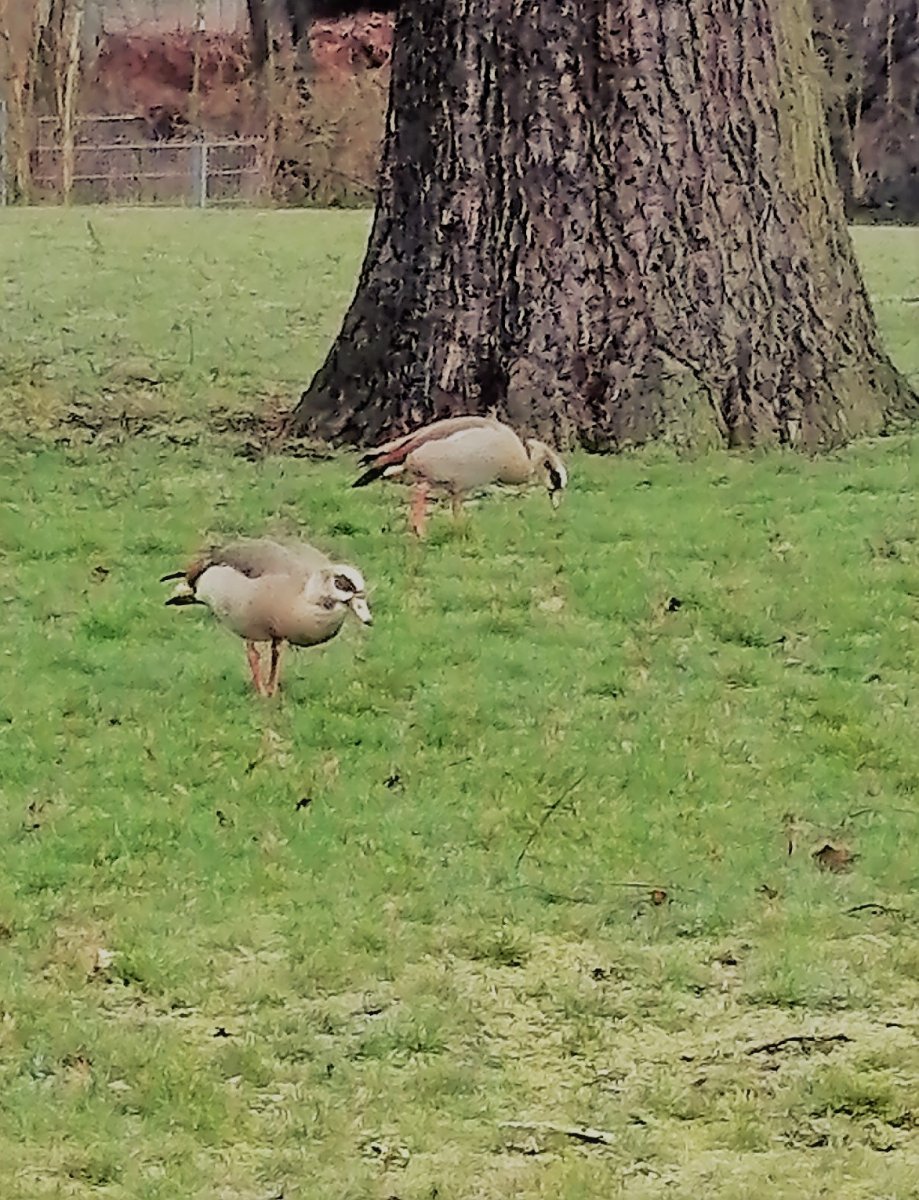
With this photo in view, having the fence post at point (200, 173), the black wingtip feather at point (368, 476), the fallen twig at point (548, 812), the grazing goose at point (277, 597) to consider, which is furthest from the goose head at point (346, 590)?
the fence post at point (200, 173)

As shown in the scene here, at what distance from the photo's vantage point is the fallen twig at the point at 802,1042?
1.40m

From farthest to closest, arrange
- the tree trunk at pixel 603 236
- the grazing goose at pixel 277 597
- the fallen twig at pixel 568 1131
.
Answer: the tree trunk at pixel 603 236 → the grazing goose at pixel 277 597 → the fallen twig at pixel 568 1131

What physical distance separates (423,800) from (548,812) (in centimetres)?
9

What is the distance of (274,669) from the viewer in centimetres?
192

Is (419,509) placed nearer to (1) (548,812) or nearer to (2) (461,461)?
(2) (461,461)

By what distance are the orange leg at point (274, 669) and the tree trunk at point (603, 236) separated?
578 millimetres

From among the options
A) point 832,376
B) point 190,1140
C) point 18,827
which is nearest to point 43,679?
point 18,827

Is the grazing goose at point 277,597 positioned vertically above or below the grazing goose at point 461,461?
below

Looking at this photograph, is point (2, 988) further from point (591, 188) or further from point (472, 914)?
point (591, 188)

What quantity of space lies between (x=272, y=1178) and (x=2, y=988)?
278mm

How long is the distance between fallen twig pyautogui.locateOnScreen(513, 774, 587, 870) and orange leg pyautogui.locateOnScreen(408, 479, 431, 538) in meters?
0.42

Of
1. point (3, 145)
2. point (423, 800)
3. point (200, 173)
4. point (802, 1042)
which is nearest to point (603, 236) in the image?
point (200, 173)

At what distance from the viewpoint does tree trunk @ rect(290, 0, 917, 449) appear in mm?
2500

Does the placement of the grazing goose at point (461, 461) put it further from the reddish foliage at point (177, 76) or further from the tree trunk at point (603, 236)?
the reddish foliage at point (177, 76)
